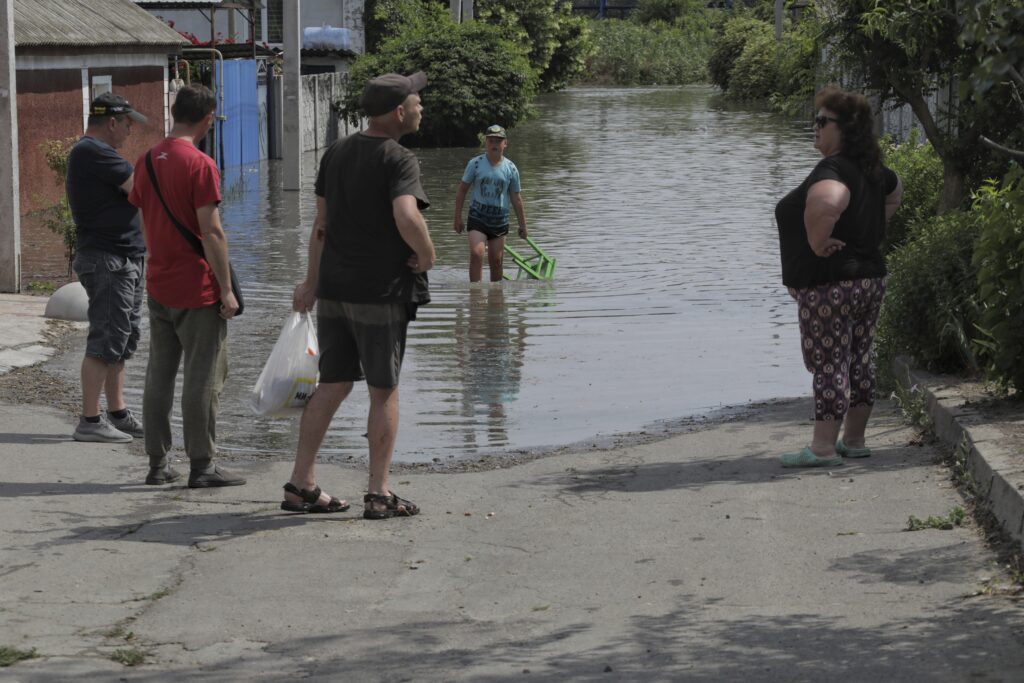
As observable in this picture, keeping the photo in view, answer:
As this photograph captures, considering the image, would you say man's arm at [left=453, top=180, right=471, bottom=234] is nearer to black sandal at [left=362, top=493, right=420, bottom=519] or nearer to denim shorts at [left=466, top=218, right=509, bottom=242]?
denim shorts at [left=466, top=218, right=509, bottom=242]

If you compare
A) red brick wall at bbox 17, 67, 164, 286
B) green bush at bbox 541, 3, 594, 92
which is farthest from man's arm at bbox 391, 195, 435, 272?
green bush at bbox 541, 3, 594, 92

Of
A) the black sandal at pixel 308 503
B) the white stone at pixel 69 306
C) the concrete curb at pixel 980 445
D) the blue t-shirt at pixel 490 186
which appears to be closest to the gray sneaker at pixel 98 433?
the black sandal at pixel 308 503

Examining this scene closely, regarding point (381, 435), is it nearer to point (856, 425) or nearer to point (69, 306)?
point (856, 425)

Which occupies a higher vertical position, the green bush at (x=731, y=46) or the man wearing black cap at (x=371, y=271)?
the green bush at (x=731, y=46)

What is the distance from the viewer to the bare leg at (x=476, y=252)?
48.8ft

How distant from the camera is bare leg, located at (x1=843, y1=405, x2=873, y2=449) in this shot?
25.2 ft

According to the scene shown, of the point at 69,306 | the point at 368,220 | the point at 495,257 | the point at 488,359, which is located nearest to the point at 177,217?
the point at 368,220

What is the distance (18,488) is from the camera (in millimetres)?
7195

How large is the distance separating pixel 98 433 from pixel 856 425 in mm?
3705

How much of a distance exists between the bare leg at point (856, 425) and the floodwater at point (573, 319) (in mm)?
1651

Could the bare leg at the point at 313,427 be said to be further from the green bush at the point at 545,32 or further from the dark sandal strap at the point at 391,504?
the green bush at the point at 545,32

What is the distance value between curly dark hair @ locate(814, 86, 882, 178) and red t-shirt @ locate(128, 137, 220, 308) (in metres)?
2.70

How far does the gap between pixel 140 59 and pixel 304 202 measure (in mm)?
3821

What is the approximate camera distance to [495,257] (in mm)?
15195
